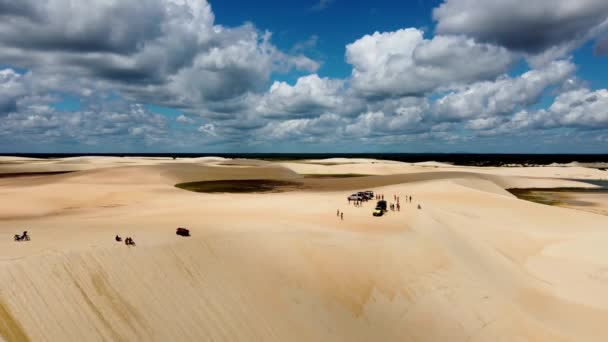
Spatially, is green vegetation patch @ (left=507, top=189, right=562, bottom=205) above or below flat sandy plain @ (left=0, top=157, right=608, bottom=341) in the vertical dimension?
below

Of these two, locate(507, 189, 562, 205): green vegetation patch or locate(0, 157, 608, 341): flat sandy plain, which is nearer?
locate(0, 157, 608, 341): flat sandy plain

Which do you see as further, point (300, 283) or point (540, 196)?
point (540, 196)

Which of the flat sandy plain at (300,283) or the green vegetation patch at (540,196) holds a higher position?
the flat sandy plain at (300,283)

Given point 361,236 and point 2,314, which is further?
point 361,236

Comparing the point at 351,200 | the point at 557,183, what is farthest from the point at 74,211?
the point at 557,183

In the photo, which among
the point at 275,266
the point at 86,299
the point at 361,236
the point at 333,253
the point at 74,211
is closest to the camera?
the point at 86,299

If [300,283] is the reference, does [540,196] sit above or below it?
below

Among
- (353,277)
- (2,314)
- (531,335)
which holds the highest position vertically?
(2,314)

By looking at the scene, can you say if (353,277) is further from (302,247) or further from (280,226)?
(280,226)

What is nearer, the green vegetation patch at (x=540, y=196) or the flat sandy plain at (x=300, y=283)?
the flat sandy plain at (x=300, y=283)

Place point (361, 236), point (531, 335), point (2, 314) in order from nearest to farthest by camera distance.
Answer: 1. point (2, 314)
2. point (531, 335)
3. point (361, 236)

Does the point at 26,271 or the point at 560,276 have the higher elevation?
the point at 26,271
